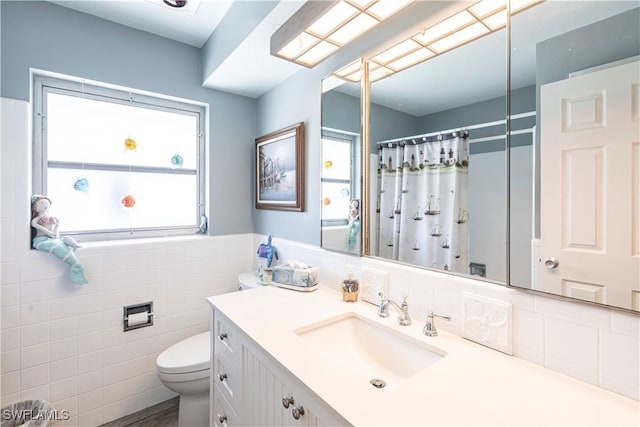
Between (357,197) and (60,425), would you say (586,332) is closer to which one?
(357,197)

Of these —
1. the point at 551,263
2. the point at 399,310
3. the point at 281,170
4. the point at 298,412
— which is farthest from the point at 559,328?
the point at 281,170

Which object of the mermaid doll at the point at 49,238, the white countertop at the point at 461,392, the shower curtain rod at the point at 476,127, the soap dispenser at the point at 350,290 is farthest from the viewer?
the mermaid doll at the point at 49,238

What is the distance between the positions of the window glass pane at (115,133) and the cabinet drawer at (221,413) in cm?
152

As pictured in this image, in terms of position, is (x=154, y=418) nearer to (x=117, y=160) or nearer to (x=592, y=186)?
(x=117, y=160)

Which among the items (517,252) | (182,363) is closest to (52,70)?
(182,363)

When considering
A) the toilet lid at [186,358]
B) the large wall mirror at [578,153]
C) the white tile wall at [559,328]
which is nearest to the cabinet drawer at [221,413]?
the toilet lid at [186,358]

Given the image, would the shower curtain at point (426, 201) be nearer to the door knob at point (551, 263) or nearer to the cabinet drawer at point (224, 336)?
the door knob at point (551, 263)

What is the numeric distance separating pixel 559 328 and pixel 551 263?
17 cm

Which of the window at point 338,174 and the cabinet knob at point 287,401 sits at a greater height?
the window at point 338,174

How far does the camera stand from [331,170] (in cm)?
156

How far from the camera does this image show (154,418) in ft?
5.83

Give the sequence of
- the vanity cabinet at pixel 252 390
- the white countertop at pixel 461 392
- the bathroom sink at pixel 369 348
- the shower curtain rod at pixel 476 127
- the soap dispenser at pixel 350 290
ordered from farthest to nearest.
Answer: the soap dispenser at pixel 350 290 → the bathroom sink at pixel 369 348 → the shower curtain rod at pixel 476 127 → the vanity cabinet at pixel 252 390 → the white countertop at pixel 461 392

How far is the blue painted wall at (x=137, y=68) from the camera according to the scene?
1.48 m

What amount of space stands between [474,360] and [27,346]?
2087 mm
